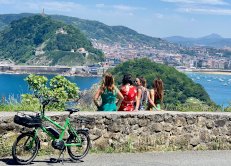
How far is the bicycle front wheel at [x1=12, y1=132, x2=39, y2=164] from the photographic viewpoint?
6.46 m

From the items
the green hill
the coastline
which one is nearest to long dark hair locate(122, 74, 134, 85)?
the green hill

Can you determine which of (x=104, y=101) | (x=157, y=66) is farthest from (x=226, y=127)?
(x=157, y=66)

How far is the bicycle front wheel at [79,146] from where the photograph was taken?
6917 millimetres

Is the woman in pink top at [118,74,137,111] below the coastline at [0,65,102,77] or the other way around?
A: the other way around

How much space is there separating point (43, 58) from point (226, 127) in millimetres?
187947

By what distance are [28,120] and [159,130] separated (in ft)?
8.15

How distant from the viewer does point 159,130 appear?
8.05 meters

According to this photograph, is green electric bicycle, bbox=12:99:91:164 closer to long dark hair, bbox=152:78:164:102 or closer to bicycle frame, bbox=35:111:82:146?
bicycle frame, bbox=35:111:82:146

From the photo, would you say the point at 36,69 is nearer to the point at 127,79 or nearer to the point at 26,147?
the point at 127,79

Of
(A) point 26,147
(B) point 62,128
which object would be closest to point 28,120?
(A) point 26,147

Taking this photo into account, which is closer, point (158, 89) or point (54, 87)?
point (158, 89)

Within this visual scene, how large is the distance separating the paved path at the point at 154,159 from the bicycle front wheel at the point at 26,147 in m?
0.12

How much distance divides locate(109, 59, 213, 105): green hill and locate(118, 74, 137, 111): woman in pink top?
170 ft

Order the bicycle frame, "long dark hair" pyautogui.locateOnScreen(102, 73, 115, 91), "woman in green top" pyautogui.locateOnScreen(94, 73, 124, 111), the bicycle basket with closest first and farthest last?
the bicycle basket < the bicycle frame < "long dark hair" pyautogui.locateOnScreen(102, 73, 115, 91) < "woman in green top" pyautogui.locateOnScreen(94, 73, 124, 111)
